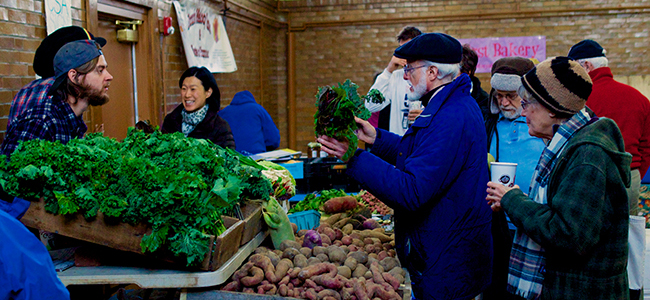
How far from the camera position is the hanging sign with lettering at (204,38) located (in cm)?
650

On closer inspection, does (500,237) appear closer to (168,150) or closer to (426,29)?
(168,150)

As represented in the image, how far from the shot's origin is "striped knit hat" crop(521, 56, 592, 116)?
1923mm

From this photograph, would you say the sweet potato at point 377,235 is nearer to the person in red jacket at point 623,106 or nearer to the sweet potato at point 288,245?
the sweet potato at point 288,245

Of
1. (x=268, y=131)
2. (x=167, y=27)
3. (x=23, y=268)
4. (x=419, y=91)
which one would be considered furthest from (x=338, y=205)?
(x=167, y=27)

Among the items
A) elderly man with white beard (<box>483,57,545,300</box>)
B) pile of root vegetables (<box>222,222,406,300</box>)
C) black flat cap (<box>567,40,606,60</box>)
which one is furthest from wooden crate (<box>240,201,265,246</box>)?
black flat cap (<box>567,40,606,60</box>)

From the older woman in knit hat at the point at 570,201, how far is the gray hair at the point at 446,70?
301mm

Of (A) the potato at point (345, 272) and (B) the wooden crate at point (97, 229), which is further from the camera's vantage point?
(A) the potato at point (345, 272)

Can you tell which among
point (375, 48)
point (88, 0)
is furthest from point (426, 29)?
point (88, 0)

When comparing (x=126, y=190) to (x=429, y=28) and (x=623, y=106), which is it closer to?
(x=623, y=106)

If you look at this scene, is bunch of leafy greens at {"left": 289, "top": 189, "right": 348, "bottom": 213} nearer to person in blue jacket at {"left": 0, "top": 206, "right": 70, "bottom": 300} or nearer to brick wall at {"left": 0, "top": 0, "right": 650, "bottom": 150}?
person in blue jacket at {"left": 0, "top": 206, "right": 70, "bottom": 300}

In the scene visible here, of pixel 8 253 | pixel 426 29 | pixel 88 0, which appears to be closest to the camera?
pixel 8 253

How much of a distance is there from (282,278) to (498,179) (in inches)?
41.9

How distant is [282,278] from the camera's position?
7.11 ft

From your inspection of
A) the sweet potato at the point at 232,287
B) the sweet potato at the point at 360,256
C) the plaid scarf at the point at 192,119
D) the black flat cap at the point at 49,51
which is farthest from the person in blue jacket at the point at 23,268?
the plaid scarf at the point at 192,119
